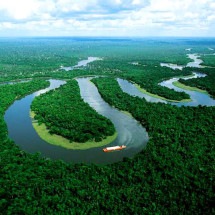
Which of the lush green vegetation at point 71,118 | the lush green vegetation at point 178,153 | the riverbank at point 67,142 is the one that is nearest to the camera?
the lush green vegetation at point 178,153

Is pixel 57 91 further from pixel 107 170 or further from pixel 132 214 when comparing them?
pixel 132 214

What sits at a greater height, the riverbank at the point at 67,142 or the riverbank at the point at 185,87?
the riverbank at the point at 67,142

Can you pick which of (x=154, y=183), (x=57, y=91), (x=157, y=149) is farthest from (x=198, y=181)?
(x=57, y=91)

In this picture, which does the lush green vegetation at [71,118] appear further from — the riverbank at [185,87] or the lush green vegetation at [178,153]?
the riverbank at [185,87]

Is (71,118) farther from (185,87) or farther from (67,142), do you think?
(185,87)

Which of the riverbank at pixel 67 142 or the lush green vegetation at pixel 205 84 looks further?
the lush green vegetation at pixel 205 84

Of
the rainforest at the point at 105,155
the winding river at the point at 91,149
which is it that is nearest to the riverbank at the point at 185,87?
the winding river at the point at 91,149

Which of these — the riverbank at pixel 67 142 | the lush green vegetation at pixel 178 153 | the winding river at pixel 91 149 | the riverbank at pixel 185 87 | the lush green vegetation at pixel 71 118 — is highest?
the lush green vegetation at pixel 71 118

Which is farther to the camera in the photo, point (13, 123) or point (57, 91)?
point (57, 91)
